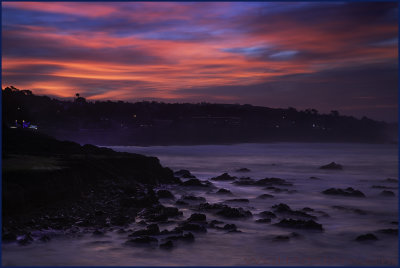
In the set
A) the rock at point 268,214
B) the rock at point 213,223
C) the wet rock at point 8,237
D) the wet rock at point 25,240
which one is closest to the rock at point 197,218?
the rock at point 213,223

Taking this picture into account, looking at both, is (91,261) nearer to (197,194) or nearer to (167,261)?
(167,261)

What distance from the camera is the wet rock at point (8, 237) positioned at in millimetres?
11641

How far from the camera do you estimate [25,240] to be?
38.7 ft

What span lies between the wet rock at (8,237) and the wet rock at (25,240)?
17 centimetres

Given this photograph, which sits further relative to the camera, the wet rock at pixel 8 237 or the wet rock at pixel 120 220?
the wet rock at pixel 120 220

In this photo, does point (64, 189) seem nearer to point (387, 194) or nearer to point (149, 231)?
point (149, 231)

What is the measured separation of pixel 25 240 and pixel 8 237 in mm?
425

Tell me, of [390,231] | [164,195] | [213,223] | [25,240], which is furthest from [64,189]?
[390,231]

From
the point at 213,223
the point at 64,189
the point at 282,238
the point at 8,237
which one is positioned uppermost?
the point at 64,189

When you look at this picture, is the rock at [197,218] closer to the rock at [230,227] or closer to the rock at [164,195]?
the rock at [230,227]

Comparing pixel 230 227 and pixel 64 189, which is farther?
pixel 64 189

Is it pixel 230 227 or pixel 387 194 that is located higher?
pixel 230 227

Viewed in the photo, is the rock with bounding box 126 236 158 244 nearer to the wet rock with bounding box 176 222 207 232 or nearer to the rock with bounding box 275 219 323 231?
the wet rock with bounding box 176 222 207 232

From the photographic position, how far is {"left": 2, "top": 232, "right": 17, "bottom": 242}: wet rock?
1164cm
